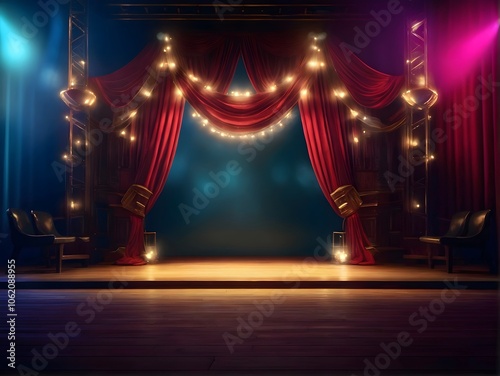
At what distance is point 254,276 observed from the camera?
15.1 feet

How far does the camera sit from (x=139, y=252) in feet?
19.7

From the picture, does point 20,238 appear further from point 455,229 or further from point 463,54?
point 463,54

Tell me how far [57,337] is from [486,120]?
543cm

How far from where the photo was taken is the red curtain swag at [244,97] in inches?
239

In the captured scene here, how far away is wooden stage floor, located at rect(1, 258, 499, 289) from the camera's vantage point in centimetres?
425

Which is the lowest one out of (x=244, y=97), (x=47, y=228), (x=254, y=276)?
(x=254, y=276)

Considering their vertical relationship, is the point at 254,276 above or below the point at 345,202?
below
